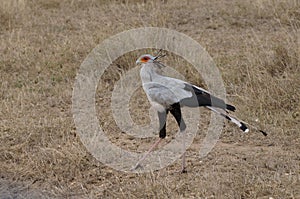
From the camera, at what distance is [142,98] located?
226 inches

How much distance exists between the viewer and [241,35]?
7.53 metres

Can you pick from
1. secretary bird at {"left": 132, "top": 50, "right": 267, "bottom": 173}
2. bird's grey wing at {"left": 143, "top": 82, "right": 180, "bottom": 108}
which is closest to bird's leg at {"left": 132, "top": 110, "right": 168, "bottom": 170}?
secretary bird at {"left": 132, "top": 50, "right": 267, "bottom": 173}

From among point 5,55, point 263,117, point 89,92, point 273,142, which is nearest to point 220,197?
point 273,142

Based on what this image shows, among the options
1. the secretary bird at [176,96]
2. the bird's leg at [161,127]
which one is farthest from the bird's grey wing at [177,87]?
the bird's leg at [161,127]

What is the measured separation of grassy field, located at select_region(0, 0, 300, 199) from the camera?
405cm

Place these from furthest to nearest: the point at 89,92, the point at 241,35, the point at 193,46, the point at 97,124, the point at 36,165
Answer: the point at 241,35 → the point at 193,46 → the point at 89,92 → the point at 97,124 → the point at 36,165

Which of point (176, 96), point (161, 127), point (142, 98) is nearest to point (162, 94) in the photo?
point (176, 96)

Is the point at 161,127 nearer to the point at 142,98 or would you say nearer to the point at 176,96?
the point at 176,96

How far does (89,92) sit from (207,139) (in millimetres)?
1744

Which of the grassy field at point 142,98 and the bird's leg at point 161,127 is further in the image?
the bird's leg at point 161,127

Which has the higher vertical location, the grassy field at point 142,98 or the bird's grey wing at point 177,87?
the bird's grey wing at point 177,87

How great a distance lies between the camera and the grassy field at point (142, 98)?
4055mm

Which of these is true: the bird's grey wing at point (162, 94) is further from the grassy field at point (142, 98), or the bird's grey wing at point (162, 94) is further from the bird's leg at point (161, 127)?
the grassy field at point (142, 98)

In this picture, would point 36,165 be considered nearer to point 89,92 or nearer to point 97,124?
point 97,124
